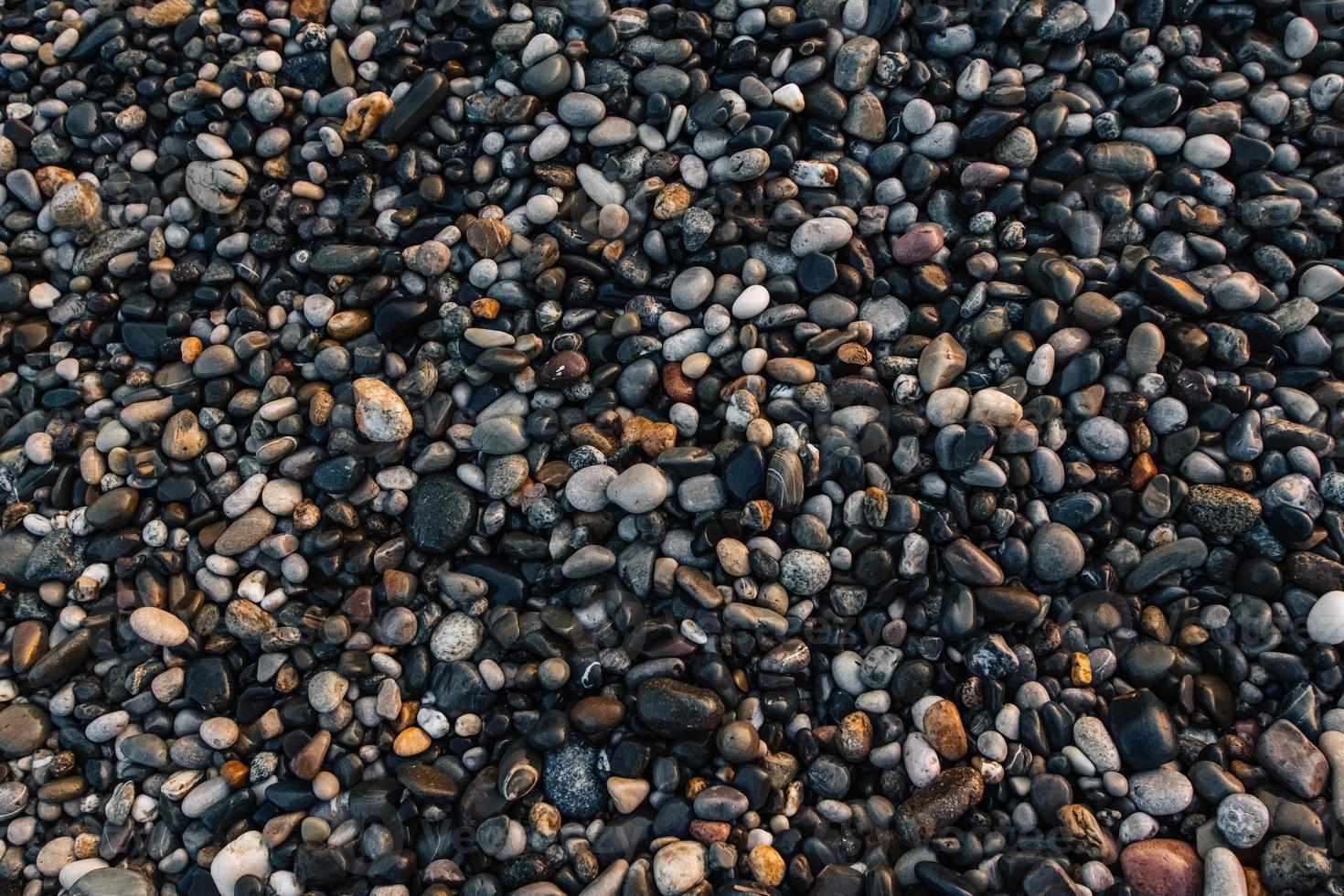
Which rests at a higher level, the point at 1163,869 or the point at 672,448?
A: the point at 672,448

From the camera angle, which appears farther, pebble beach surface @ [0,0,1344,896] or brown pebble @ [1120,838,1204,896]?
pebble beach surface @ [0,0,1344,896]

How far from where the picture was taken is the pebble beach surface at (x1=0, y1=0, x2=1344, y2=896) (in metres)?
1.91

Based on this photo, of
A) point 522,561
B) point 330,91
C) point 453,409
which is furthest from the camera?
point 330,91

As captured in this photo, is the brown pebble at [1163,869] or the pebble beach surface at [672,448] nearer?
the brown pebble at [1163,869]

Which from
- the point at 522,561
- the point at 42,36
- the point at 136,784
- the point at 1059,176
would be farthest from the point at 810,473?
the point at 42,36

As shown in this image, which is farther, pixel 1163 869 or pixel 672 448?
pixel 672 448

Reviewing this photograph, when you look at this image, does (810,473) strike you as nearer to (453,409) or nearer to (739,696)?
(739,696)

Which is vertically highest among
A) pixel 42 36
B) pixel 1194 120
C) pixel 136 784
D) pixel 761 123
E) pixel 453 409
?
pixel 1194 120

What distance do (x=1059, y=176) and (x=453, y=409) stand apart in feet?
6.15

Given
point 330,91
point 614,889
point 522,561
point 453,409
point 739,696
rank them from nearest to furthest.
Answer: point 614,889 < point 739,696 < point 522,561 < point 453,409 < point 330,91

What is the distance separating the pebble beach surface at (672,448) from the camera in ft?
6.28

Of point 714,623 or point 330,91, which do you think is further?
point 330,91

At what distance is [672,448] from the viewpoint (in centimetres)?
223

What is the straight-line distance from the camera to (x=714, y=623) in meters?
2.05
